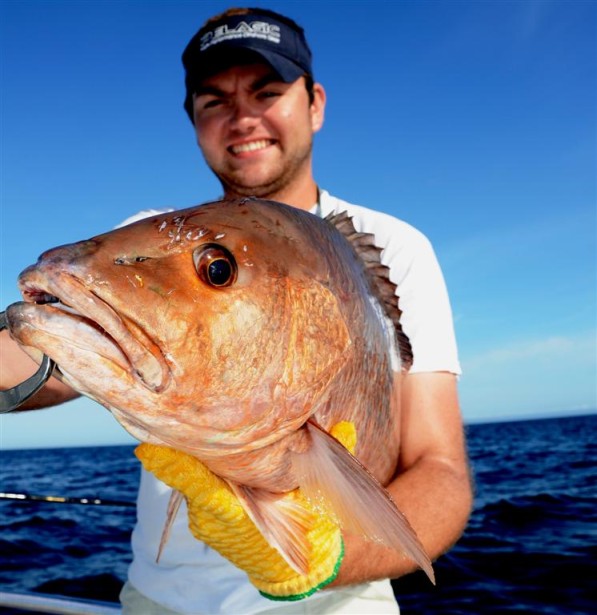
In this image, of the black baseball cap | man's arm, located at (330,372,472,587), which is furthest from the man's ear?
man's arm, located at (330,372,472,587)

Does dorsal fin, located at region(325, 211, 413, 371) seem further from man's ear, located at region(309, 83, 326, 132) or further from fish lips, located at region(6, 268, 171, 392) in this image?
man's ear, located at region(309, 83, 326, 132)

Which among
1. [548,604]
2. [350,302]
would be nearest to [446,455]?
[350,302]

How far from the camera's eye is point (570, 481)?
13.8 m

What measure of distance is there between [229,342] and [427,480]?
1.39 m

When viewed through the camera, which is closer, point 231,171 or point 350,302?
point 350,302

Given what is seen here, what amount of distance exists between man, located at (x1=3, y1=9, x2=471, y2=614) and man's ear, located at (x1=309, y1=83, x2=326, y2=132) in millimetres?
12

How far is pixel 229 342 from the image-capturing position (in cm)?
136

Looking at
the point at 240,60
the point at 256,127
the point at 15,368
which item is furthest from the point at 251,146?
the point at 15,368

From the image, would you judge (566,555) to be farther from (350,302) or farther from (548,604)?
(350,302)

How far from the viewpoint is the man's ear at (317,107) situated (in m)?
3.63

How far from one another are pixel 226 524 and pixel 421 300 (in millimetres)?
1527

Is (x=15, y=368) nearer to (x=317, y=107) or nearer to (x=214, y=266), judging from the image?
(x=214, y=266)

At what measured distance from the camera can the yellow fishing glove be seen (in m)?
1.73

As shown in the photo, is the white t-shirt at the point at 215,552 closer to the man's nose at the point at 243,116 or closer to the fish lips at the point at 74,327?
the man's nose at the point at 243,116
